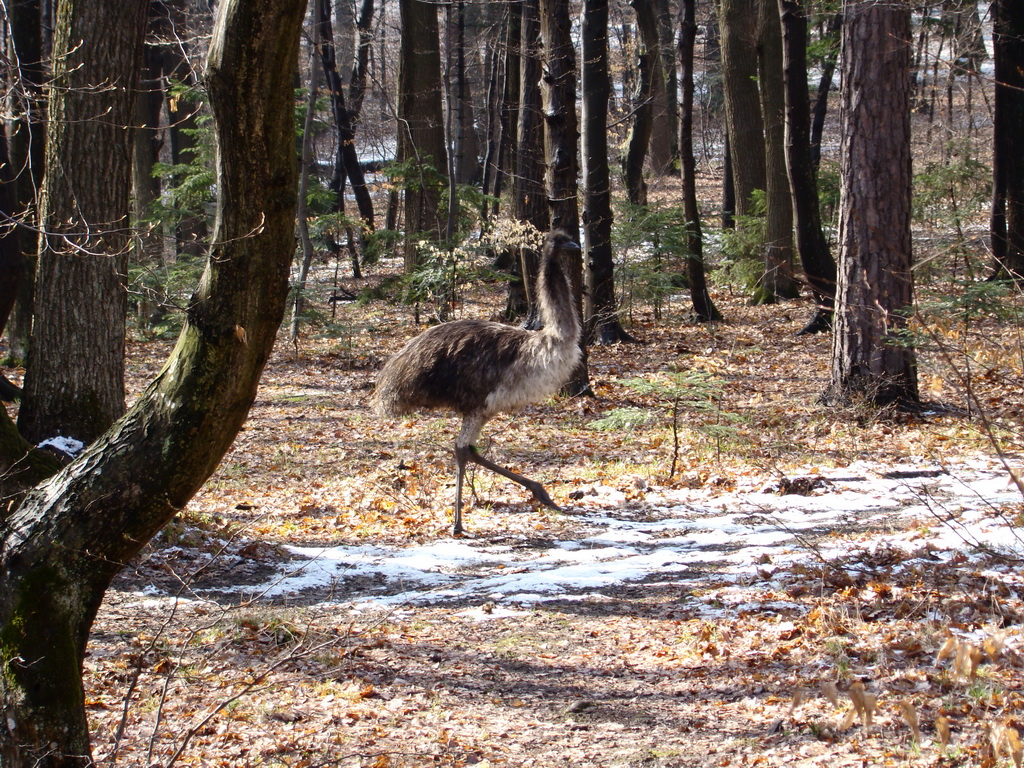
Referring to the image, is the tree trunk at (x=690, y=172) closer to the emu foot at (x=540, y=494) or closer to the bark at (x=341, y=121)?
the bark at (x=341, y=121)

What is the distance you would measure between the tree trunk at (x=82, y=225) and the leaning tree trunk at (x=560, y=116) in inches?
241

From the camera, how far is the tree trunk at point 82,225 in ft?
23.9

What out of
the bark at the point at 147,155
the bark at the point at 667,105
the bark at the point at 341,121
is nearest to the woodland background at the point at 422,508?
the bark at the point at 147,155

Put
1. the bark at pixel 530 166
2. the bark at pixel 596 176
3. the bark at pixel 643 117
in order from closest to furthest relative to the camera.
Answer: the bark at pixel 596 176
the bark at pixel 530 166
the bark at pixel 643 117

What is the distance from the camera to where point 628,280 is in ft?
60.9

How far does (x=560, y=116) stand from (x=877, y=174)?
4040 mm

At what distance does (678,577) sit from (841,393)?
18.3ft

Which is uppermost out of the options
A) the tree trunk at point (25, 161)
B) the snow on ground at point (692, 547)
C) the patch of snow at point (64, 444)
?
the tree trunk at point (25, 161)

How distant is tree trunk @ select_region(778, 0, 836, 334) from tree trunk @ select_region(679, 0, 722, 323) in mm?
2211

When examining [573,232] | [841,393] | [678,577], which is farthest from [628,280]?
[678,577]

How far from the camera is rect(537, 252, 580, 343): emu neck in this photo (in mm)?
8828

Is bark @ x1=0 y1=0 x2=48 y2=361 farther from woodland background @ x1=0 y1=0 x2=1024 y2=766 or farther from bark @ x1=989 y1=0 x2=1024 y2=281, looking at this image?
bark @ x1=989 y1=0 x2=1024 y2=281

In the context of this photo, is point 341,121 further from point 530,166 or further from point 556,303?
point 556,303

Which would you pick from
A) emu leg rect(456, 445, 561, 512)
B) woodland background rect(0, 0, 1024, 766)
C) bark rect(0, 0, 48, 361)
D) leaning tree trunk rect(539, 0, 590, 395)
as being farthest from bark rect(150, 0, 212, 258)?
emu leg rect(456, 445, 561, 512)
